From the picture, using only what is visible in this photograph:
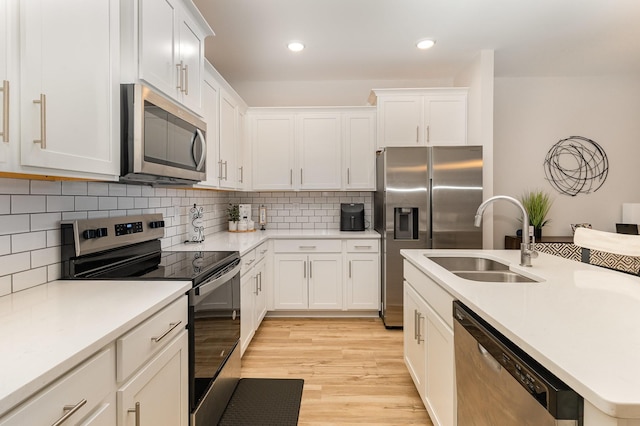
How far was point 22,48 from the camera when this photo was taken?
981mm

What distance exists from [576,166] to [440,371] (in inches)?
154

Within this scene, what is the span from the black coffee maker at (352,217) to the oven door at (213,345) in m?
1.90

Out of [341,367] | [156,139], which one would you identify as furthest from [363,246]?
[156,139]

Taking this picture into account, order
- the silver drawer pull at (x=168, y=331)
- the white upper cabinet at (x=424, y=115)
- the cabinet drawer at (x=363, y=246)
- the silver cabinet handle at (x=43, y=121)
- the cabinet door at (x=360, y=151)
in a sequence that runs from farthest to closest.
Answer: the cabinet door at (x=360, y=151), the white upper cabinet at (x=424, y=115), the cabinet drawer at (x=363, y=246), the silver drawer pull at (x=168, y=331), the silver cabinet handle at (x=43, y=121)

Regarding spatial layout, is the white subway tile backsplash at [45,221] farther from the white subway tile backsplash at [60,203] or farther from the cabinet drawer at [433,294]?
the cabinet drawer at [433,294]

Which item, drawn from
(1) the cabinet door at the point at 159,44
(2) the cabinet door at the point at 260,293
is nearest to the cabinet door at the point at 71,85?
(1) the cabinet door at the point at 159,44

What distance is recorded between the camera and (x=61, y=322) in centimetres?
99

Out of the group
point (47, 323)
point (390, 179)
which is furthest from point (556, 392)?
point (390, 179)

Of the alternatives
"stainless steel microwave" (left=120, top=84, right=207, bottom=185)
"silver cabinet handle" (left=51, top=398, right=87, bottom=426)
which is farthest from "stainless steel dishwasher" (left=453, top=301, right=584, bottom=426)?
"stainless steel microwave" (left=120, top=84, right=207, bottom=185)

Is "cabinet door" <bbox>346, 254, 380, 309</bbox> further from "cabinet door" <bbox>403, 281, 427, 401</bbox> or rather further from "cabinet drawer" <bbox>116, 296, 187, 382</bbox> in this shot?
"cabinet drawer" <bbox>116, 296, 187, 382</bbox>

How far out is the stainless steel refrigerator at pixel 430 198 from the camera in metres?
3.39

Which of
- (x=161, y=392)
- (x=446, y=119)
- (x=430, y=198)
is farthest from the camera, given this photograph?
(x=446, y=119)

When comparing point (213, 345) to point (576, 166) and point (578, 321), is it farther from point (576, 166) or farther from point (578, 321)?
point (576, 166)

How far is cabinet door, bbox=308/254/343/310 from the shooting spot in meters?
3.67
